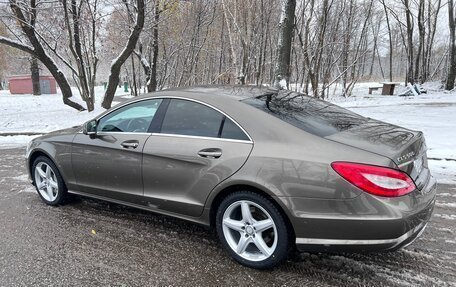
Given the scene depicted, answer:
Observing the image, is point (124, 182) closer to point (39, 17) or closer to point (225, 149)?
point (225, 149)

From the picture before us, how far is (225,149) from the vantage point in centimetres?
307

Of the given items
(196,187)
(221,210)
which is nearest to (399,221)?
(221,210)

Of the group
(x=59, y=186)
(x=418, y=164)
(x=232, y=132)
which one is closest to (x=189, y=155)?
(x=232, y=132)

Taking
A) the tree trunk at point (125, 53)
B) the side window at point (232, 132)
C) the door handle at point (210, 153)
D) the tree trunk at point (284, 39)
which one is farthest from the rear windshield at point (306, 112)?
the tree trunk at point (125, 53)

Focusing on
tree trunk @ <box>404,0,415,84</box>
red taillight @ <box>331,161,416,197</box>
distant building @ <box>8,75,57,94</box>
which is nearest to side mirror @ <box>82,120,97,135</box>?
red taillight @ <box>331,161,416,197</box>

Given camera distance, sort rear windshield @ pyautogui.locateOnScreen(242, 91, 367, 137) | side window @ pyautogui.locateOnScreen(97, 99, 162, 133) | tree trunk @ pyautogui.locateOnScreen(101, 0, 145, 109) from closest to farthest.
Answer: rear windshield @ pyautogui.locateOnScreen(242, 91, 367, 137) → side window @ pyautogui.locateOnScreen(97, 99, 162, 133) → tree trunk @ pyautogui.locateOnScreen(101, 0, 145, 109)

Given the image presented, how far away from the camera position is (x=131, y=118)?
13.0 ft

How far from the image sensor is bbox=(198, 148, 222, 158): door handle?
3096 millimetres

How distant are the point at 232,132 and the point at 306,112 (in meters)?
0.75

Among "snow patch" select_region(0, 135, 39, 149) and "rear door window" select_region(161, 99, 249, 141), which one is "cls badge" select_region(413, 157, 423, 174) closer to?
"rear door window" select_region(161, 99, 249, 141)

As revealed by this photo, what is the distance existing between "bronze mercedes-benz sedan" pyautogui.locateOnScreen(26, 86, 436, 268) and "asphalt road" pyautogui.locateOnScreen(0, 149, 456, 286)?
285 mm

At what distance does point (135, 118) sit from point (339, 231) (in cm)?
239

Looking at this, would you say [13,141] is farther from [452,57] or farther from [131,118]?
[452,57]

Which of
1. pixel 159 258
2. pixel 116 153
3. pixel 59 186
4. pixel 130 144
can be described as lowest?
pixel 159 258
